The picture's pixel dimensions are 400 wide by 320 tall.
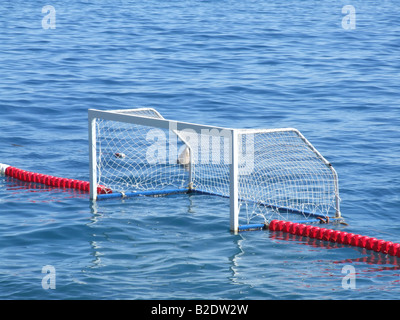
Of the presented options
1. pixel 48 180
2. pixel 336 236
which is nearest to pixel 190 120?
pixel 48 180

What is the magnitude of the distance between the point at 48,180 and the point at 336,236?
610 cm

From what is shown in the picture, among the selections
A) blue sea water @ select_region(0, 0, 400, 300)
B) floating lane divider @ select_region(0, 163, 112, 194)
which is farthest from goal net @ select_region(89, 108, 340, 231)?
blue sea water @ select_region(0, 0, 400, 300)

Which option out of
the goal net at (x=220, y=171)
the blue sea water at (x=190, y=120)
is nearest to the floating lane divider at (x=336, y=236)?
the blue sea water at (x=190, y=120)

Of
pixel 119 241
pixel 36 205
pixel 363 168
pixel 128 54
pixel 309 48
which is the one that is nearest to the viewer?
pixel 119 241

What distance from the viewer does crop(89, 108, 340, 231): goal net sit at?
1198 centimetres

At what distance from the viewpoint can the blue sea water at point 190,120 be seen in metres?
9.34

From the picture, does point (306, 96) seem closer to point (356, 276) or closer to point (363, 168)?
point (363, 168)

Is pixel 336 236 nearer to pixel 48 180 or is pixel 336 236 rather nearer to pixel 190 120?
pixel 48 180

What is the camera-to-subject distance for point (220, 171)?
1493cm

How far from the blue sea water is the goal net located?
0.50 meters

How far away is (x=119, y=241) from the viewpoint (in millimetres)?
10758

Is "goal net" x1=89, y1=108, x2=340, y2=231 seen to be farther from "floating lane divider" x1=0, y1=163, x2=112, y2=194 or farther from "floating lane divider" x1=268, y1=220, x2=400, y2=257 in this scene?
"floating lane divider" x1=268, y1=220, x2=400, y2=257
